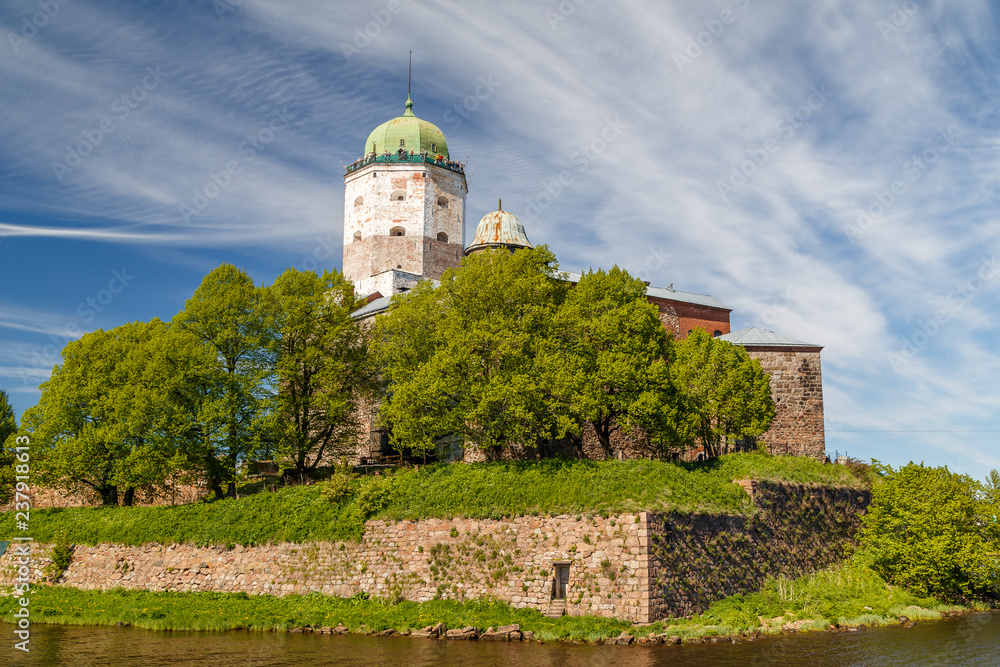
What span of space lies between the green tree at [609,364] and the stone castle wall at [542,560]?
4911mm

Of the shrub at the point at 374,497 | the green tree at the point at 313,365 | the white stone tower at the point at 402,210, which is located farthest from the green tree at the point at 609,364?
the white stone tower at the point at 402,210

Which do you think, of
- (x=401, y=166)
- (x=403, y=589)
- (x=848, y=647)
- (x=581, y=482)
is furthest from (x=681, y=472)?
(x=401, y=166)

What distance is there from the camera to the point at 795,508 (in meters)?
30.8

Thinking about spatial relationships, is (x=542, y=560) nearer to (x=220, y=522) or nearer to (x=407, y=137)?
(x=220, y=522)

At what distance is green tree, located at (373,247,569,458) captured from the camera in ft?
98.2

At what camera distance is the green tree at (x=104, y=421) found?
3381 centimetres

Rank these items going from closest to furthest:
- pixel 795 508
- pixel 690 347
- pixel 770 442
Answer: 1. pixel 795 508
2. pixel 690 347
3. pixel 770 442

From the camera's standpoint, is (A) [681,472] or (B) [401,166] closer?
(A) [681,472]

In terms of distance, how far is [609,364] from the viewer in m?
30.4

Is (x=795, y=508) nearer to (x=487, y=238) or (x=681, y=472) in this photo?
(x=681, y=472)

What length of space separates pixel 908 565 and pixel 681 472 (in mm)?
8604

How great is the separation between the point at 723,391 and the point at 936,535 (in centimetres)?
1091

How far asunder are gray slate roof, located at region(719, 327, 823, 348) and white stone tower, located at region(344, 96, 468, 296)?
747 inches

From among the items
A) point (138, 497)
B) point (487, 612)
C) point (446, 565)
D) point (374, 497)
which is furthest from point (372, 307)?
point (487, 612)
